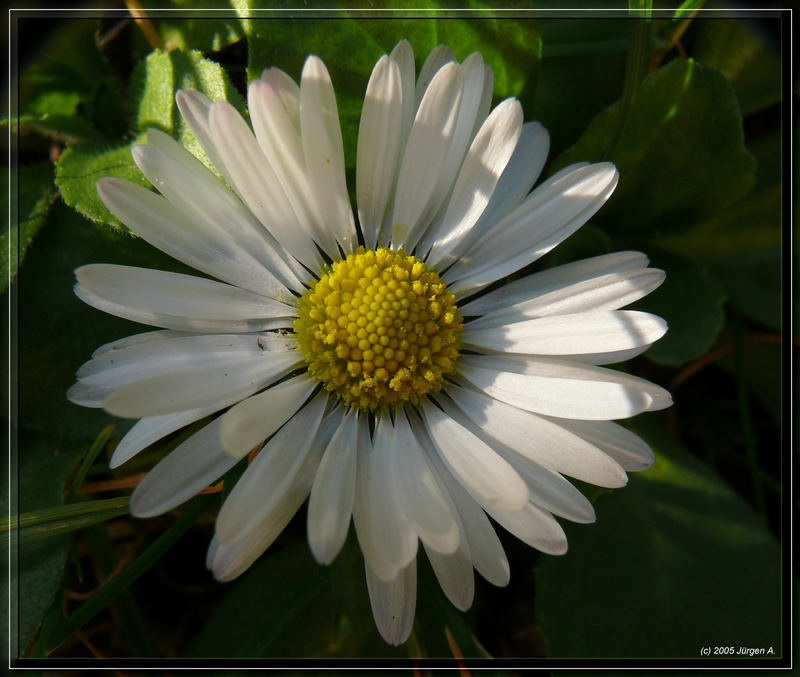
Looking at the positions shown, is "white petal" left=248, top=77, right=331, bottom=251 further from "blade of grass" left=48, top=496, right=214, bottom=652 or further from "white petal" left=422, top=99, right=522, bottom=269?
"blade of grass" left=48, top=496, right=214, bottom=652

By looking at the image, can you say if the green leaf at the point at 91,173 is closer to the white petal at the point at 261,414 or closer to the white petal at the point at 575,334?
the white petal at the point at 261,414

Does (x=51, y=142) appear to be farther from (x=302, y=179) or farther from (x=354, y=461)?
(x=354, y=461)

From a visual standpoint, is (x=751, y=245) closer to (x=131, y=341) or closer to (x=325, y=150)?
(x=325, y=150)

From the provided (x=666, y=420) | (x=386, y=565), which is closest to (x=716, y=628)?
(x=666, y=420)

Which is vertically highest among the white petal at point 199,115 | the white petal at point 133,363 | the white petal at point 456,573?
the white petal at point 199,115

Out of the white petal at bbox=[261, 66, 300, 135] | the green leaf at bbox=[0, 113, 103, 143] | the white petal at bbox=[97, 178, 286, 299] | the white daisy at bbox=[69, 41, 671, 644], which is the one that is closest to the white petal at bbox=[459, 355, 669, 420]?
the white daisy at bbox=[69, 41, 671, 644]

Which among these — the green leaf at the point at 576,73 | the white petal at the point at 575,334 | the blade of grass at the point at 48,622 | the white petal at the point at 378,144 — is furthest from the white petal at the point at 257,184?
the blade of grass at the point at 48,622

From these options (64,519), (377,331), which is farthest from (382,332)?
(64,519)
